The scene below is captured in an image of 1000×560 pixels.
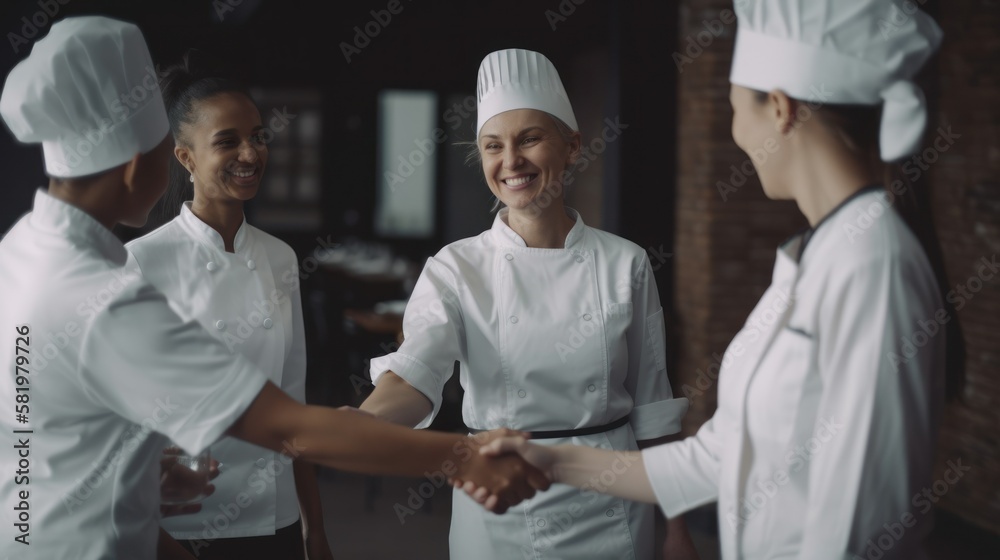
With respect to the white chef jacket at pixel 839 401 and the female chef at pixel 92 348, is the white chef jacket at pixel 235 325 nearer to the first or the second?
the female chef at pixel 92 348

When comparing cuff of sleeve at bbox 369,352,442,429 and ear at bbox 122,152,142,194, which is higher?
ear at bbox 122,152,142,194

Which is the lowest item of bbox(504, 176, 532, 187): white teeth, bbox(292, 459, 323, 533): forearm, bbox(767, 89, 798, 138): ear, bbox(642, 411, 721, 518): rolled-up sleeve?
bbox(292, 459, 323, 533): forearm

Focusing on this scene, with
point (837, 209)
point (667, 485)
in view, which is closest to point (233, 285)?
point (667, 485)

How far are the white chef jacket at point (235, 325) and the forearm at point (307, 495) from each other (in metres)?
0.07

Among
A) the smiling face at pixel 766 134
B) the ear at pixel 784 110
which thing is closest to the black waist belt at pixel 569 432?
the smiling face at pixel 766 134

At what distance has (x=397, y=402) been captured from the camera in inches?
78.9

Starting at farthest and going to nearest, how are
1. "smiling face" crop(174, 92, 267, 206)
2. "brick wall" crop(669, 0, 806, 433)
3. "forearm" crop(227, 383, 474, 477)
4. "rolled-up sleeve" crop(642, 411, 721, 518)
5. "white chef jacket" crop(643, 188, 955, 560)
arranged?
"brick wall" crop(669, 0, 806, 433) → "smiling face" crop(174, 92, 267, 206) → "rolled-up sleeve" crop(642, 411, 721, 518) → "forearm" crop(227, 383, 474, 477) → "white chef jacket" crop(643, 188, 955, 560)

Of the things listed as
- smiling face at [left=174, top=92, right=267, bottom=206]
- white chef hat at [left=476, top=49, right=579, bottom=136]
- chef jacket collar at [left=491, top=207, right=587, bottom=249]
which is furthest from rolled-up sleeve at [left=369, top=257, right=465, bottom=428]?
smiling face at [left=174, top=92, right=267, bottom=206]

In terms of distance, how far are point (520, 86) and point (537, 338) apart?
55 centimetres

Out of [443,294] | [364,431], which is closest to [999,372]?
Result: [443,294]

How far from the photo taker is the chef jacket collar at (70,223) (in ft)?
4.67

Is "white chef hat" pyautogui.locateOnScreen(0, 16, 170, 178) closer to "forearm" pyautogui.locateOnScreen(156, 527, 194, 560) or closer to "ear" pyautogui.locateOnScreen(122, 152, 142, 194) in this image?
"ear" pyautogui.locateOnScreen(122, 152, 142, 194)

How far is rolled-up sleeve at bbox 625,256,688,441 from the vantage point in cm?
210

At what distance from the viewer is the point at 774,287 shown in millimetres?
1453
